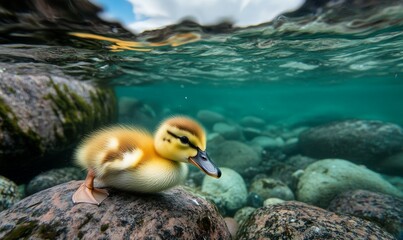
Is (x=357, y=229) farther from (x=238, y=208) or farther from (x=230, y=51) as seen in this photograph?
(x=230, y=51)

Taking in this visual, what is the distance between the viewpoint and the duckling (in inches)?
107

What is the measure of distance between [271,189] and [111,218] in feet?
18.8

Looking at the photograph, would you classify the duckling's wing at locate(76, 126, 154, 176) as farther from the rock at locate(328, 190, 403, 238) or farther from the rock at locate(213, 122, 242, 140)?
the rock at locate(213, 122, 242, 140)

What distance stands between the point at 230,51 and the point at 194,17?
4595 millimetres

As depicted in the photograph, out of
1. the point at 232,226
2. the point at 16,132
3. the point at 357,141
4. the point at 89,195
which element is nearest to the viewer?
the point at 89,195

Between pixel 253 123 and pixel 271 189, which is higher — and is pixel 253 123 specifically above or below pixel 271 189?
below

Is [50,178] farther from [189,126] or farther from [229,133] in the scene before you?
[229,133]

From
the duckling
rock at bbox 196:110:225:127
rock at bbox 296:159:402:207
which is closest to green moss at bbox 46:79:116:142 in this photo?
the duckling

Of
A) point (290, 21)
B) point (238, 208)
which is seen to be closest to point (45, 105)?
point (238, 208)

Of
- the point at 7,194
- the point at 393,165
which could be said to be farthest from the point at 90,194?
the point at 393,165

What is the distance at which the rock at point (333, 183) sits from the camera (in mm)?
6656

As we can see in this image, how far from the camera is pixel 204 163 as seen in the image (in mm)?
2674

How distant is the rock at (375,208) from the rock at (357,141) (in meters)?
7.01

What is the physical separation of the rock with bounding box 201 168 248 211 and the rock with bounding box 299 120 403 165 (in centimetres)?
688
